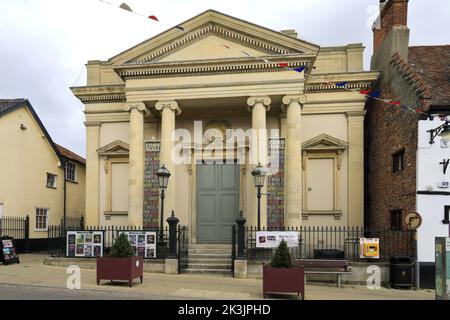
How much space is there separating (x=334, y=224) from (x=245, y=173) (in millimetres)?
4099

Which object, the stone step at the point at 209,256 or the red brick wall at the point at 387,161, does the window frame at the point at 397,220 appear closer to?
the red brick wall at the point at 387,161

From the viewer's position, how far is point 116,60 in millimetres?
16625

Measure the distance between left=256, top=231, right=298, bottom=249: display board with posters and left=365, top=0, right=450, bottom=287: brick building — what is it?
11.6ft

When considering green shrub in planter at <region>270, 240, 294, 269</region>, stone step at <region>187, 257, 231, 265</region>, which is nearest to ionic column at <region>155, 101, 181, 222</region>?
stone step at <region>187, 257, 231, 265</region>

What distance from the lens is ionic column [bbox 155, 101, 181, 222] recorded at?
15812 mm

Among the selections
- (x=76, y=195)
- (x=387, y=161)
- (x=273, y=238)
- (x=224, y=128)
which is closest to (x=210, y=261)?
(x=273, y=238)

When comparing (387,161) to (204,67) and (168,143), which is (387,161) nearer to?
(204,67)

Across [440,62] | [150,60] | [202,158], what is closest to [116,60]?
[150,60]

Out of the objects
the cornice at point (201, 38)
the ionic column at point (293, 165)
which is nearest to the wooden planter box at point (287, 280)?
the ionic column at point (293, 165)

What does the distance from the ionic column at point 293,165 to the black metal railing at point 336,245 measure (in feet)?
1.86

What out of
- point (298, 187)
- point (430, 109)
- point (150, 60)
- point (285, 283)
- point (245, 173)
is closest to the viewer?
point (285, 283)

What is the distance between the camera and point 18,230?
20188mm

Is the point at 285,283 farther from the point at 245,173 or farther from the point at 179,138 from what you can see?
the point at 179,138

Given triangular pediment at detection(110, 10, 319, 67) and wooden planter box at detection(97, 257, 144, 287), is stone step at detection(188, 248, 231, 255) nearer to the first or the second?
wooden planter box at detection(97, 257, 144, 287)
